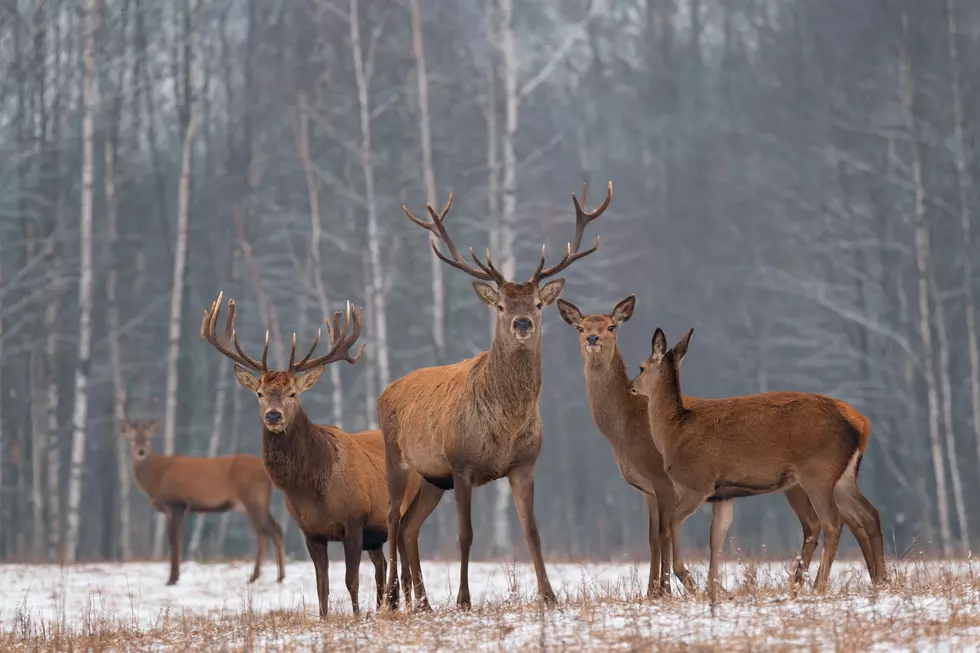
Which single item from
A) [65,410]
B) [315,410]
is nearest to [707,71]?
[315,410]

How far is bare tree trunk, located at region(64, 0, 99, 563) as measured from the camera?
19.8m

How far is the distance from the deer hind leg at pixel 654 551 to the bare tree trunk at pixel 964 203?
13954mm

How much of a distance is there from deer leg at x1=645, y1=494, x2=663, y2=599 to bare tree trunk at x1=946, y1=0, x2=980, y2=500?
1395 centimetres

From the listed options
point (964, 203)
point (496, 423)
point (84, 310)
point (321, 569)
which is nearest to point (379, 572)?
point (321, 569)

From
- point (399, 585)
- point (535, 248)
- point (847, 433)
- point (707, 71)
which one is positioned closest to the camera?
point (847, 433)

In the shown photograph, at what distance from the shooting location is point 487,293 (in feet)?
30.7

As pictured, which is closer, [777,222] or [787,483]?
[787,483]

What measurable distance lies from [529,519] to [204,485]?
8.21 m

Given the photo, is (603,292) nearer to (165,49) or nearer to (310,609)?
(165,49)

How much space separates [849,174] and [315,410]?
12169 mm

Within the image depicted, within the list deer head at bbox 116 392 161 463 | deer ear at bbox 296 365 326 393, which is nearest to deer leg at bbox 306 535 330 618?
deer ear at bbox 296 365 326 393

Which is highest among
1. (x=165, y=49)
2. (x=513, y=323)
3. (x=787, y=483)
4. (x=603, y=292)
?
(x=165, y=49)

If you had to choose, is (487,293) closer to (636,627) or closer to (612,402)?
(612,402)

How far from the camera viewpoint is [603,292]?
29812mm
